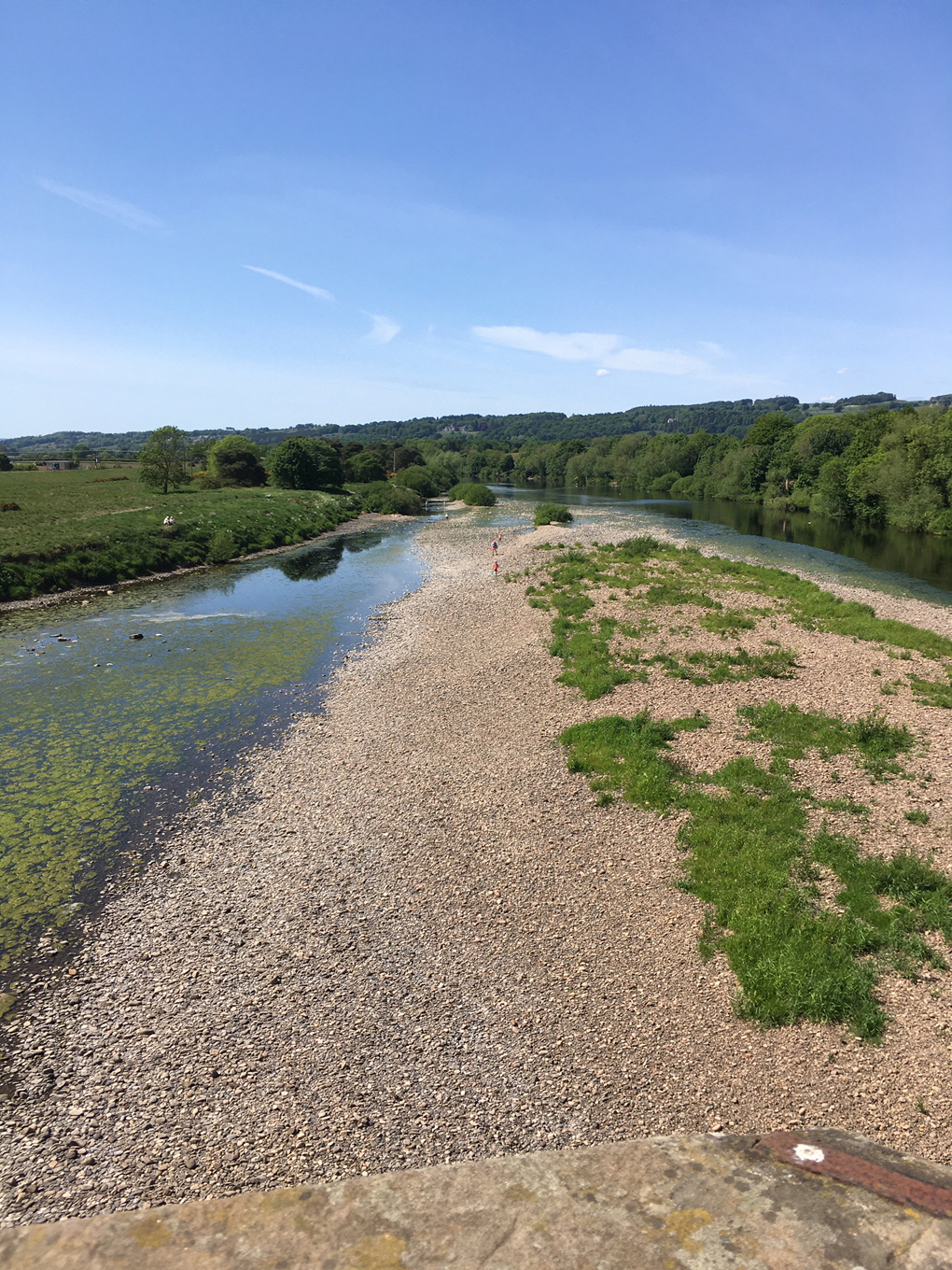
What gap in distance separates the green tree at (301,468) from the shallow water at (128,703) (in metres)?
54.7

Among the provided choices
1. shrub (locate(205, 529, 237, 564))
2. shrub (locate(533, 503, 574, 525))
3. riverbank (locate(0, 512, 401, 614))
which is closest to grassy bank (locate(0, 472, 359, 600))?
shrub (locate(205, 529, 237, 564))

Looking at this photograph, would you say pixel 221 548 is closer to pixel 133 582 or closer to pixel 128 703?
pixel 133 582

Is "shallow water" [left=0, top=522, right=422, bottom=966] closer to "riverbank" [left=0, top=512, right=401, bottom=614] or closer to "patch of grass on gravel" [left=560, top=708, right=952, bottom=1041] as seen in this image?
"riverbank" [left=0, top=512, right=401, bottom=614]

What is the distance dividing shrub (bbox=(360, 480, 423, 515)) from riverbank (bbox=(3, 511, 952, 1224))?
80.6 meters

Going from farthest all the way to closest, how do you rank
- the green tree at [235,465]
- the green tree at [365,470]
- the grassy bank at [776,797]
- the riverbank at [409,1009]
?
the green tree at [365,470] < the green tree at [235,465] < the grassy bank at [776,797] < the riverbank at [409,1009]

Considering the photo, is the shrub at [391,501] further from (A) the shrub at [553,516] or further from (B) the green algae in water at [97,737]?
(B) the green algae in water at [97,737]

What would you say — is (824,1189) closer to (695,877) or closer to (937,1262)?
(937,1262)

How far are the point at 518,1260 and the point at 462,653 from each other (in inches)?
952

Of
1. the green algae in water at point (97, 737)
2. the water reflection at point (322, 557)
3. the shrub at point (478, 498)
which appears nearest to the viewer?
the green algae in water at point (97, 737)

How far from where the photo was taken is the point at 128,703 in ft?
78.6

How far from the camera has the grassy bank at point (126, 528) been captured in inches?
1654

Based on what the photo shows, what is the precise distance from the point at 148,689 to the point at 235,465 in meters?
83.5

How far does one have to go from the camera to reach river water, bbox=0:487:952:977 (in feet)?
51.0

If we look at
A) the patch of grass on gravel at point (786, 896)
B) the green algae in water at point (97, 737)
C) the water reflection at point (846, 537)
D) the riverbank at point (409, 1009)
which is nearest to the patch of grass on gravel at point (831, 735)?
the riverbank at point (409, 1009)
